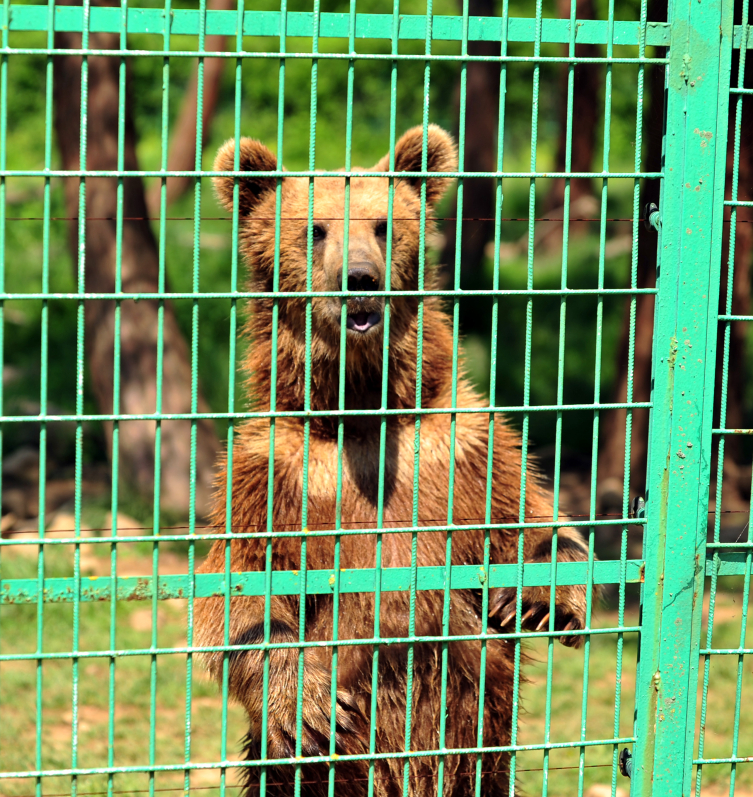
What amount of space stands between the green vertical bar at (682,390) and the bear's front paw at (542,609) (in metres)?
0.46

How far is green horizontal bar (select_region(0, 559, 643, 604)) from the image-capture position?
2.38 m

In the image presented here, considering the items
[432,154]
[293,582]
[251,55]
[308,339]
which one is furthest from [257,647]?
[432,154]

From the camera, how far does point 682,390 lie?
274 centimetres

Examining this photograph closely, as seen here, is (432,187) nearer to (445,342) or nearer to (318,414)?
(445,342)

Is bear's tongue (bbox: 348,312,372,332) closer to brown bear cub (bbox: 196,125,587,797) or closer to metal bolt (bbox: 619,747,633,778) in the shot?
brown bear cub (bbox: 196,125,587,797)

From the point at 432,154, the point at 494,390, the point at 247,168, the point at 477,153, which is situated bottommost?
the point at 494,390

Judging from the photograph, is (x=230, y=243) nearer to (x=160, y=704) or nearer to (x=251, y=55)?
(x=160, y=704)

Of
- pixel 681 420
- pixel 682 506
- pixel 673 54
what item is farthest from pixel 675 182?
pixel 682 506

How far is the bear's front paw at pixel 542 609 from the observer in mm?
3240

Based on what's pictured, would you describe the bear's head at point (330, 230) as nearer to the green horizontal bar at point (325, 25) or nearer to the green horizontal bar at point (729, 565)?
the green horizontal bar at point (325, 25)

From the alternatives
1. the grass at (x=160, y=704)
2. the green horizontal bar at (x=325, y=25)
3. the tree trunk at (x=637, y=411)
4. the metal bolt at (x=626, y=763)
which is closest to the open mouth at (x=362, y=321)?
the green horizontal bar at (x=325, y=25)

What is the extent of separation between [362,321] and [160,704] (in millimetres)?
2839

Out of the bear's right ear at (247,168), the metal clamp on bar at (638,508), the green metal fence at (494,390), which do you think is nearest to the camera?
the green metal fence at (494,390)

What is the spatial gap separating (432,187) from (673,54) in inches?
52.2
